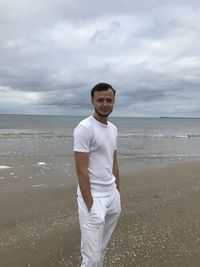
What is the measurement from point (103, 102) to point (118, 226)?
3211mm

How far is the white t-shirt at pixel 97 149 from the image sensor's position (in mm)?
3398

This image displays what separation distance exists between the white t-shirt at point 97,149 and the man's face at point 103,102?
0.36ft

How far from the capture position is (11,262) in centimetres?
476

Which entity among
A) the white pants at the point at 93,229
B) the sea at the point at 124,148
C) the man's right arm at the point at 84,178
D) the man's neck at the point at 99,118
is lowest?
the sea at the point at 124,148

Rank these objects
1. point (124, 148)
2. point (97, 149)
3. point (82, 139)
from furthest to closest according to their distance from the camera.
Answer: point (124, 148)
point (97, 149)
point (82, 139)

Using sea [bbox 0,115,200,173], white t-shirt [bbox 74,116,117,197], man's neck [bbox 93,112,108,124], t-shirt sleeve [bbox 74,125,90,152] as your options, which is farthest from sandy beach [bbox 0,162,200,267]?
sea [bbox 0,115,200,173]

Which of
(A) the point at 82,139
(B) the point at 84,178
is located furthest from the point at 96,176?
(A) the point at 82,139

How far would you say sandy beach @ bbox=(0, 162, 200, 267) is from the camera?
16.2 ft

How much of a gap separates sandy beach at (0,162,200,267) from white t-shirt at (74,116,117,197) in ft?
5.52

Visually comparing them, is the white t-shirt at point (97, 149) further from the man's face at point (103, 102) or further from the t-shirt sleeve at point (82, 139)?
the man's face at point (103, 102)

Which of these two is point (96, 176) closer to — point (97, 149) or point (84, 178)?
point (84, 178)

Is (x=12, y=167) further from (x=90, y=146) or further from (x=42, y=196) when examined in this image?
(x=90, y=146)

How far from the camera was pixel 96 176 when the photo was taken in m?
3.53

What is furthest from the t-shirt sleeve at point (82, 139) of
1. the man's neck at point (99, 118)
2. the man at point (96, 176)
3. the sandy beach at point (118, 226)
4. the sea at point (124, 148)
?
the sea at point (124, 148)
